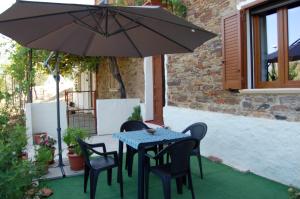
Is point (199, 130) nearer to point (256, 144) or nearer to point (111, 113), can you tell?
point (256, 144)

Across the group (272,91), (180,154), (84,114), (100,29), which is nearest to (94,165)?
(180,154)

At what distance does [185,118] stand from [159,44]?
2749mm

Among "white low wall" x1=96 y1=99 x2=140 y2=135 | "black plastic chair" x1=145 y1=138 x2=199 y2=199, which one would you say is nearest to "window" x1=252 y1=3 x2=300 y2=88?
"black plastic chair" x1=145 y1=138 x2=199 y2=199

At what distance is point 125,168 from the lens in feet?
17.3

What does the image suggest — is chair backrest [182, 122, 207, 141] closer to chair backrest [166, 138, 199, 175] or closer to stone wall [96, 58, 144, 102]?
chair backrest [166, 138, 199, 175]

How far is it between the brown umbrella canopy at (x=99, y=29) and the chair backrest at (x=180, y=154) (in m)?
1.39

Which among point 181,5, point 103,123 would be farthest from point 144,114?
point 181,5

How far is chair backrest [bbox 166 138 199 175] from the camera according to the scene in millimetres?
3459

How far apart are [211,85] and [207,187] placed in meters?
2.17

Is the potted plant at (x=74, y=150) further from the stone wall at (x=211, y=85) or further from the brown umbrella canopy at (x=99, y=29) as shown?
the stone wall at (x=211, y=85)

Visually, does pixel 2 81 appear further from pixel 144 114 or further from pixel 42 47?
pixel 42 47

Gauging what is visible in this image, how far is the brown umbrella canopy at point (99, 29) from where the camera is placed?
3191 millimetres

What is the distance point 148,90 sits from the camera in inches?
349

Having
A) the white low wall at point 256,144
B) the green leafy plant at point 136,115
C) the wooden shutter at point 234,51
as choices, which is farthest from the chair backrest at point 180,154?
the green leafy plant at point 136,115
